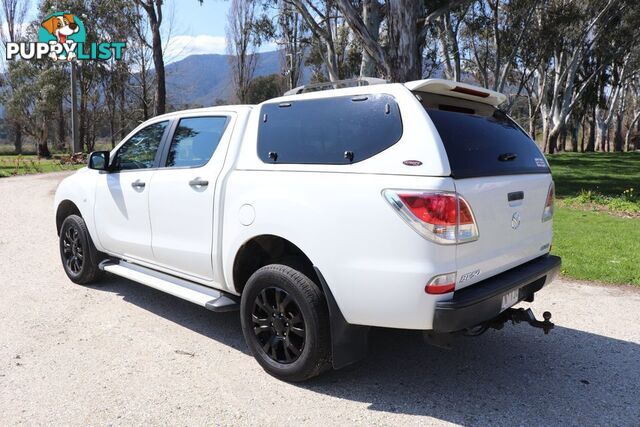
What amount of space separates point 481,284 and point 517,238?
0.47m

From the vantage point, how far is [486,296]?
297 centimetres

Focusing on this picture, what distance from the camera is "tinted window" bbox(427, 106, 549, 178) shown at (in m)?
3.04

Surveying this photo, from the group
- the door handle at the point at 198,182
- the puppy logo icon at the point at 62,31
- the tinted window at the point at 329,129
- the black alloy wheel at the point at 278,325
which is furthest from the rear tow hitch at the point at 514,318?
the puppy logo icon at the point at 62,31

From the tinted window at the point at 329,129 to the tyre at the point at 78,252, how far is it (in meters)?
2.64

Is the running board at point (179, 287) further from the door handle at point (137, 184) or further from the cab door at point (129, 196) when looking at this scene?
the door handle at point (137, 184)

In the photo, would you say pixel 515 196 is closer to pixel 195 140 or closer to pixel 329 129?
pixel 329 129

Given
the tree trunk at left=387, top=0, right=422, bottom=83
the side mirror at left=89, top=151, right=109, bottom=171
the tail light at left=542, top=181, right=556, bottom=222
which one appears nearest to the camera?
the tail light at left=542, top=181, right=556, bottom=222

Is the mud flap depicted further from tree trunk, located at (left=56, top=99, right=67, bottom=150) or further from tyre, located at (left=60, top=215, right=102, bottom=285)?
tree trunk, located at (left=56, top=99, right=67, bottom=150)

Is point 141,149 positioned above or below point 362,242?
above

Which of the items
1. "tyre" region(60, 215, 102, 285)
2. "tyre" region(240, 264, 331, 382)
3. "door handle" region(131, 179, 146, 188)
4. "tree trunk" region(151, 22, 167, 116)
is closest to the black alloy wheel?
"tyre" region(240, 264, 331, 382)

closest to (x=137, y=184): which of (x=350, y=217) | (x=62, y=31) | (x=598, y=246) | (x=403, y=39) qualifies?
(x=350, y=217)

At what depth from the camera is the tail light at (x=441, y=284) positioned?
2795 millimetres

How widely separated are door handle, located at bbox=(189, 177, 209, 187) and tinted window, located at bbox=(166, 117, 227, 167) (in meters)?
0.15

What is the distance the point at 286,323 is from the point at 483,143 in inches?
68.0
